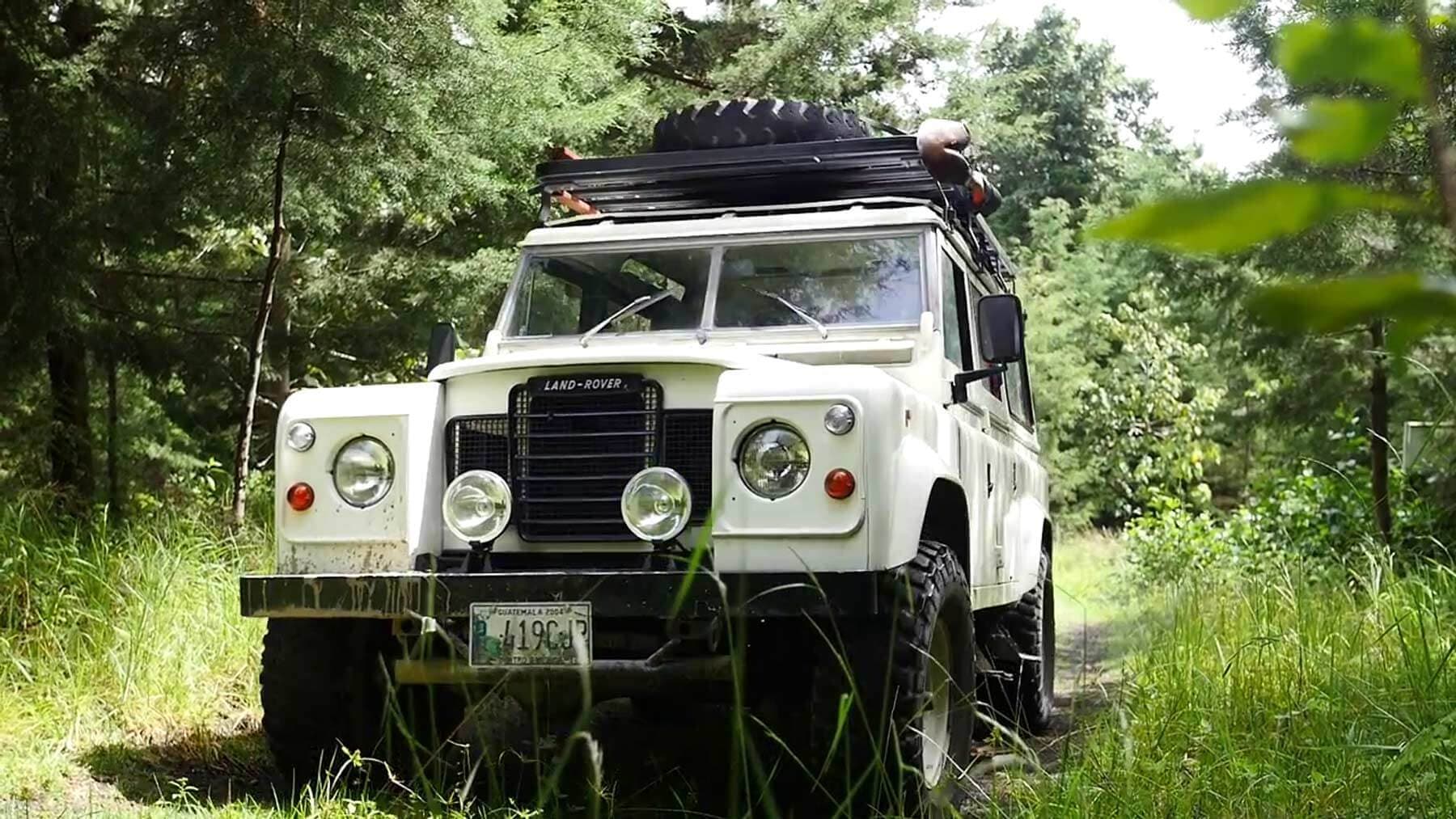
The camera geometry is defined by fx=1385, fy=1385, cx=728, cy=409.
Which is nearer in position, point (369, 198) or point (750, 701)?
point (750, 701)

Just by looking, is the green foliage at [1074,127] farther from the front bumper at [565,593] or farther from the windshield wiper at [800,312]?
the front bumper at [565,593]

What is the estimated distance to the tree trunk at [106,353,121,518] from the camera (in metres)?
9.16

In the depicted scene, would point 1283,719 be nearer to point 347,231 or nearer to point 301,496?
point 301,496

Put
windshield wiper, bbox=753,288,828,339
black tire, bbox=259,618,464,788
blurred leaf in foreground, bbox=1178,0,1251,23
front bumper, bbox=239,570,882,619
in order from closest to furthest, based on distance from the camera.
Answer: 1. blurred leaf in foreground, bbox=1178,0,1251,23
2. front bumper, bbox=239,570,882,619
3. black tire, bbox=259,618,464,788
4. windshield wiper, bbox=753,288,828,339

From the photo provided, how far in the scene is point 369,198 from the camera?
8.22 meters

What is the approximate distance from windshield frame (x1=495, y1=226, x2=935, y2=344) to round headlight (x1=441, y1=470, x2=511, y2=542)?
1.10m

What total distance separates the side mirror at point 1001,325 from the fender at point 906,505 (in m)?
0.72

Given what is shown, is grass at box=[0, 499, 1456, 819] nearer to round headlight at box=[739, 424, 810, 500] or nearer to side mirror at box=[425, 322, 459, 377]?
round headlight at box=[739, 424, 810, 500]

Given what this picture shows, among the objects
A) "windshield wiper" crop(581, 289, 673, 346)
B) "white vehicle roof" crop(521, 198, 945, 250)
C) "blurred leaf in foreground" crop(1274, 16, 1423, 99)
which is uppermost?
"white vehicle roof" crop(521, 198, 945, 250)

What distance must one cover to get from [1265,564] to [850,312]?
17.5ft

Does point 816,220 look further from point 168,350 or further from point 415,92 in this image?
point 168,350

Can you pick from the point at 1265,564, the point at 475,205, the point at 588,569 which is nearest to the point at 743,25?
the point at 475,205

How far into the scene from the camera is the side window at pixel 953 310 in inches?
199

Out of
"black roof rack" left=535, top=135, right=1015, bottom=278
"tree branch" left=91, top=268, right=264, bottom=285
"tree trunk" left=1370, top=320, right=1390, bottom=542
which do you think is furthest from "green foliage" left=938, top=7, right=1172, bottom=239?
"black roof rack" left=535, top=135, right=1015, bottom=278
